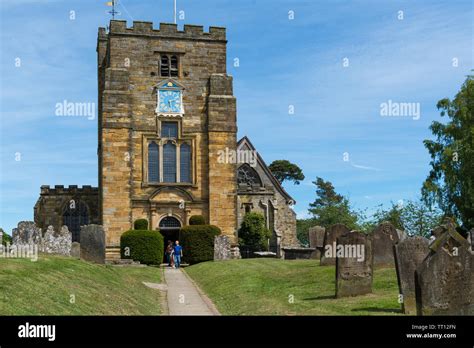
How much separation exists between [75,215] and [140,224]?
29.7 ft

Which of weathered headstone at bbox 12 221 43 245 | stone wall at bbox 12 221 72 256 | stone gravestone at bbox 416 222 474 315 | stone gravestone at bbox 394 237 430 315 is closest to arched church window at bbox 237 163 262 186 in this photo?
stone wall at bbox 12 221 72 256

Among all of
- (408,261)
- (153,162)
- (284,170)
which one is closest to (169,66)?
→ (153,162)

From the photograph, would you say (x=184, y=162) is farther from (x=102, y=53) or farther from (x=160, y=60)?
(x=102, y=53)

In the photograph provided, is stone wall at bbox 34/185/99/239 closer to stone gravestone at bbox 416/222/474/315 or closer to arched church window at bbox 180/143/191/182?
arched church window at bbox 180/143/191/182

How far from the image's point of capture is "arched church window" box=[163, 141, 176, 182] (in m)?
44.3

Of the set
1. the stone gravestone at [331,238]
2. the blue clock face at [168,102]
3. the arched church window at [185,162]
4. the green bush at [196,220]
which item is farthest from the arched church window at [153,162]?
the stone gravestone at [331,238]

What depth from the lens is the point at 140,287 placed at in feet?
72.4

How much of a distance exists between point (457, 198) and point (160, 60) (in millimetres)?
21929

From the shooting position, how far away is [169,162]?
44.5 m

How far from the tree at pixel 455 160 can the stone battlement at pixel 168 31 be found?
16562 mm

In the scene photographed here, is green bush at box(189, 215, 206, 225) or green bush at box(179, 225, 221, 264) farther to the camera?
green bush at box(189, 215, 206, 225)

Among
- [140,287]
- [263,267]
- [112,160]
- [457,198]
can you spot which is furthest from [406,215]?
[140,287]

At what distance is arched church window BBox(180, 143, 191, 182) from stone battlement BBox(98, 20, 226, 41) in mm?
7401
